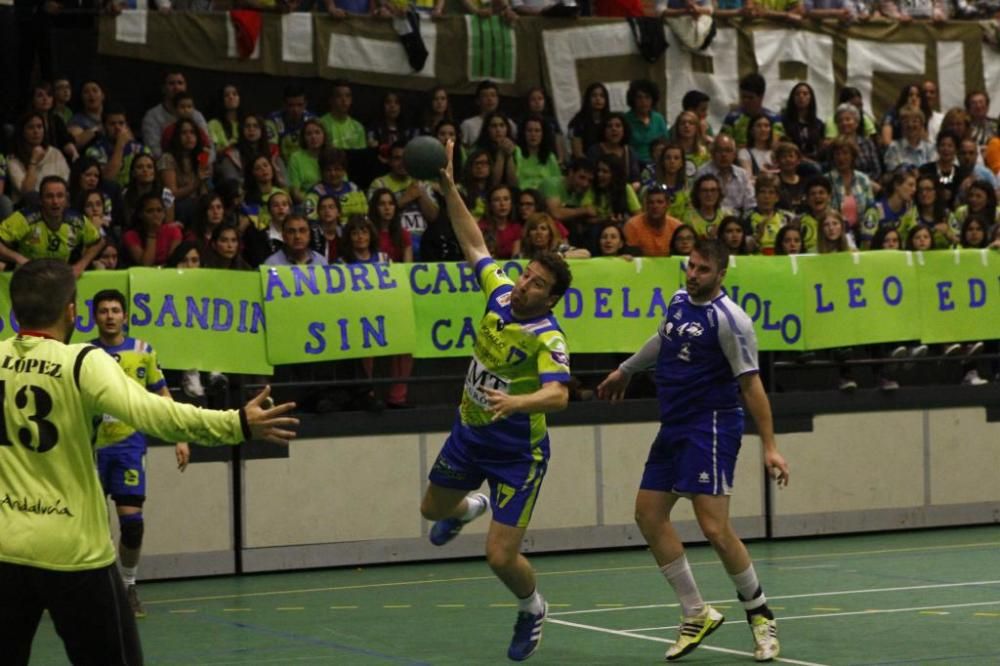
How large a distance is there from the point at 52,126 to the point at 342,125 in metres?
3.15

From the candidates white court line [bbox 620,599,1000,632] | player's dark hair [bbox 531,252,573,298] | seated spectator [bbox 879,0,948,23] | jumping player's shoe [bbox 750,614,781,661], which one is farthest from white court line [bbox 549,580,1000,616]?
seated spectator [bbox 879,0,948,23]

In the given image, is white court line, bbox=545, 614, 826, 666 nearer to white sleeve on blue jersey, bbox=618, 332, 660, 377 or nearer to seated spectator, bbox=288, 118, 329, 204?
white sleeve on blue jersey, bbox=618, 332, 660, 377

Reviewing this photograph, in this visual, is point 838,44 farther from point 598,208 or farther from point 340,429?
point 340,429

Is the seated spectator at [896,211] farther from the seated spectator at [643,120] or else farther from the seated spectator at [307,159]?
the seated spectator at [307,159]

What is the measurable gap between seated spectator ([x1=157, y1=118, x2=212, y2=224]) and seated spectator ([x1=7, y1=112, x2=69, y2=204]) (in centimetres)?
95

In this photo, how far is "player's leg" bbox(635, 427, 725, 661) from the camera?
34.4ft

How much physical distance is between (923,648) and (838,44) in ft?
41.9

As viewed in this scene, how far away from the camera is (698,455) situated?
A: 411 inches

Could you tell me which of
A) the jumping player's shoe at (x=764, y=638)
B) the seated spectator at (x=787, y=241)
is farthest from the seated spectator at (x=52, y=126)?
the jumping player's shoe at (x=764, y=638)

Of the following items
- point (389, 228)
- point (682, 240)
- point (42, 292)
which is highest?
point (389, 228)

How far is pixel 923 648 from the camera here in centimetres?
1048

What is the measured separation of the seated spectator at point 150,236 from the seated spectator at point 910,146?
866 centimetres

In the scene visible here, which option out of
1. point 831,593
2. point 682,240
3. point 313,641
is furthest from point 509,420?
point 682,240

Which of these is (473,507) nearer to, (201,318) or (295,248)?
(201,318)
